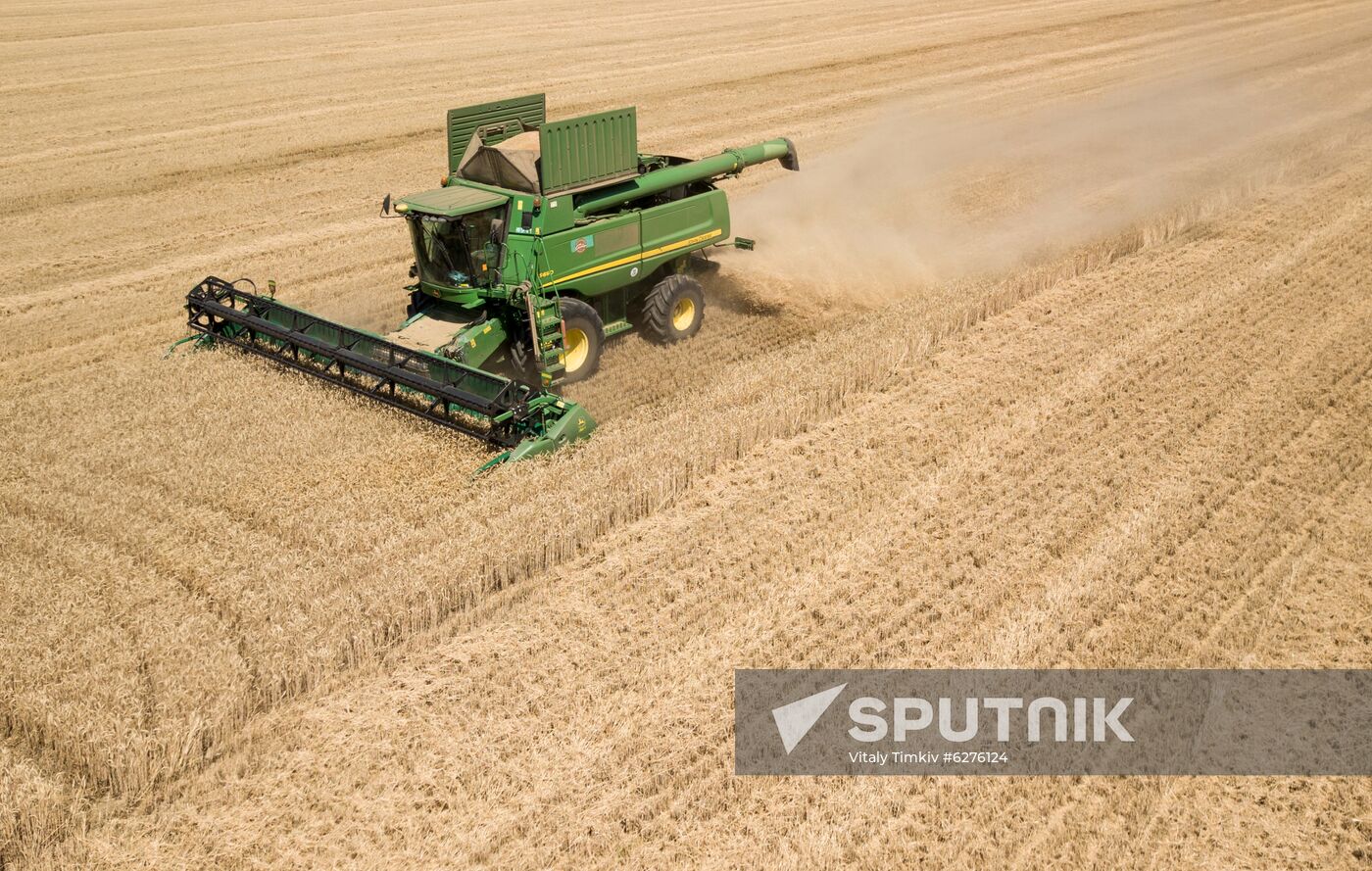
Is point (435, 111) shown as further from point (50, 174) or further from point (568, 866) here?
point (568, 866)

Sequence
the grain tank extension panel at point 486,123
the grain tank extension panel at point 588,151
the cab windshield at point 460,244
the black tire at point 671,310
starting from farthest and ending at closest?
the black tire at point 671,310 → the grain tank extension panel at point 486,123 → the grain tank extension panel at point 588,151 → the cab windshield at point 460,244

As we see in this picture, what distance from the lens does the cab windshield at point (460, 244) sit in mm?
9148

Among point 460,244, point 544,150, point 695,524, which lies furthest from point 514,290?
point 695,524

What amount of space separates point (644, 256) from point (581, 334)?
110cm

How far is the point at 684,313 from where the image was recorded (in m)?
10.7

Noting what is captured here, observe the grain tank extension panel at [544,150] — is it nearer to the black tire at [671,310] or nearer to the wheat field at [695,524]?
the black tire at [671,310]

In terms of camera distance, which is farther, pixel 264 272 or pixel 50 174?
pixel 50 174

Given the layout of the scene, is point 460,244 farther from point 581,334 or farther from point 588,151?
point 588,151

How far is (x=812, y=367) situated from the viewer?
9680 millimetres

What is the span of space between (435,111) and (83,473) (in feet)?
46.3

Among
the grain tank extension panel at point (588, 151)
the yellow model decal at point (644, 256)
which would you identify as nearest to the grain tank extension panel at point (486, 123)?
the grain tank extension panel at point (588, 151)

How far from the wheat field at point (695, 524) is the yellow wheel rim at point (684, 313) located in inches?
8.6

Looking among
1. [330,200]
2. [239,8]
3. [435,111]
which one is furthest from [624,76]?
[239,8]

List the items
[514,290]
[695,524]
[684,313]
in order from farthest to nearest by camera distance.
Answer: [684,313], [514,290], [695,524]
